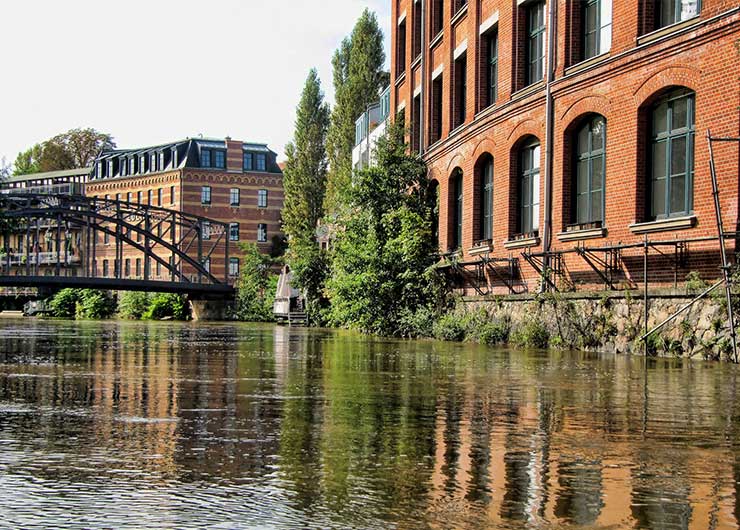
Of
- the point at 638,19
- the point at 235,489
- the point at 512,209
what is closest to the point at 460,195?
the point at 512,209

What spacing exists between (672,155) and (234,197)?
234 feet

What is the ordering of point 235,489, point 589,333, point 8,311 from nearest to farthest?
point 235,489
point 589,333
point 8,311

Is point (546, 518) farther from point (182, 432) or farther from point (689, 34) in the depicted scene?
point (689, 34)

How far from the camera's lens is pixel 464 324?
2461cm

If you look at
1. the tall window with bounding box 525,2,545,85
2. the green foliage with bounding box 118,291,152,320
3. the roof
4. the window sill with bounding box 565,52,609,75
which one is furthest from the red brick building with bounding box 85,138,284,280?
the window sill with bounding box 565,52,609,75

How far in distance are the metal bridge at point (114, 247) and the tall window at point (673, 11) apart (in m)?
25.8

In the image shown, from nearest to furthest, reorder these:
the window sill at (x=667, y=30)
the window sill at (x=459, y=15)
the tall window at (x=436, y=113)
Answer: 1. the window sill at (x=667, y=30)
2. the window sill at (x=459, y=15)
3. the tall window at (x=436, y=113)

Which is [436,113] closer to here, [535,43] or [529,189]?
[535,43]

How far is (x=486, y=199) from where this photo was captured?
2802 cm

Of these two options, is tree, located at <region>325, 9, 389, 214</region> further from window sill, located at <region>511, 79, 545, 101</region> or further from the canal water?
the canal water

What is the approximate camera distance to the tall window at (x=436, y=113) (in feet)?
109

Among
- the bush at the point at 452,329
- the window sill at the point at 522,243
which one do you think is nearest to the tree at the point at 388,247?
the bush at the point at 452,329

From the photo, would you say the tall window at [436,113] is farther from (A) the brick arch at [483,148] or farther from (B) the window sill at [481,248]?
(B) the window sill at [481,248]

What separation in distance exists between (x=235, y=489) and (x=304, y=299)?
1842 inches
